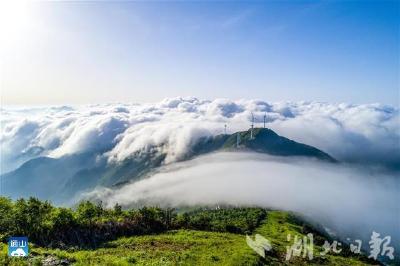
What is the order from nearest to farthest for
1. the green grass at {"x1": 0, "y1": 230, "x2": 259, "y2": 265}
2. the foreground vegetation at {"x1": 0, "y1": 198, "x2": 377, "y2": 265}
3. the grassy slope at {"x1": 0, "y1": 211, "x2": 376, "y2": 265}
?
1. the grassy slope at {"x1": 0, "y1": 211, "x2": 376, "y2": 265}
2. the green grass at {"x1": 0, "y1": 230, "x2": 259, "y2": 265}
3. the foreground vegetation at {"x1": 0, "y1": 198, "x2": 377, "y2": 265}

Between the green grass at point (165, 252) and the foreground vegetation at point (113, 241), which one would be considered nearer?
the green grass at point (165, 252)

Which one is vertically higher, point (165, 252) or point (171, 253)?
point (171, 253)

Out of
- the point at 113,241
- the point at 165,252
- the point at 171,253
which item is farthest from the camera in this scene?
the point at 113,241

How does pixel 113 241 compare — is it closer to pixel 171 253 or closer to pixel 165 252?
pixel 165 252

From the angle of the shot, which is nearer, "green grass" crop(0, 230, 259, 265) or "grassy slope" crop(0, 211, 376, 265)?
"grassy slope" crop(0, 211, 376, 265)

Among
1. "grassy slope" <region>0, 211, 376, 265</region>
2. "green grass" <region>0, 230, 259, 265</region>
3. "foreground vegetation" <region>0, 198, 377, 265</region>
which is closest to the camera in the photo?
"grassy slope" <region>0, 211, 376, 265</region>

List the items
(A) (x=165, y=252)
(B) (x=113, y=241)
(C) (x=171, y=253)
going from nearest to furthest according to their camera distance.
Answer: (C) (x=171, y=253)
(A) (x=165, y=252)
(B) (x=113, y=241)

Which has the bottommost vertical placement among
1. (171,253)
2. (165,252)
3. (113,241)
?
(113,241)

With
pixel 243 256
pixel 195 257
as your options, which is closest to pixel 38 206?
pixel 195 257

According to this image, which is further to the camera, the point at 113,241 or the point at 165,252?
the point at 113,241

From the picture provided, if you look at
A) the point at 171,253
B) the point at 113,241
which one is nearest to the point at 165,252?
the point at 171,253

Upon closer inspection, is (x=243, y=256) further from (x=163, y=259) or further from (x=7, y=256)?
(x=7, y=256)
